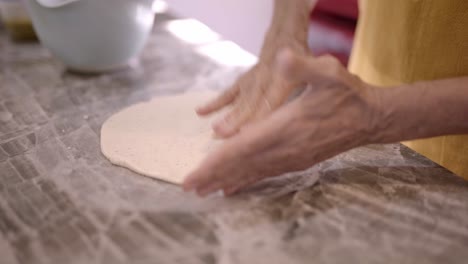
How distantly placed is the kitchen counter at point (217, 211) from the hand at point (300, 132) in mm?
51

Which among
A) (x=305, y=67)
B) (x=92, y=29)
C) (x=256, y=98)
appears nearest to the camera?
(x=305, y=67)

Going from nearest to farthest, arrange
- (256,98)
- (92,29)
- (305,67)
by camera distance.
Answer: (305,67)
(256,98)
(92,29)

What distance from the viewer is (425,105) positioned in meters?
0.75

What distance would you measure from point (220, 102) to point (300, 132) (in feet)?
0.83

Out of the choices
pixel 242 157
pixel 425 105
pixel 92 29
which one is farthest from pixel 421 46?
pixel 92 29

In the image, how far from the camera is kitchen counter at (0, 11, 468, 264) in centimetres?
66

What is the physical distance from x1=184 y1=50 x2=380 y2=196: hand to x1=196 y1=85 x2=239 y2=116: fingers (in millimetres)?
214

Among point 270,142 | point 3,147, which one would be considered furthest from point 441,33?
point 3,147

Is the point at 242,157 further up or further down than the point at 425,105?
further down

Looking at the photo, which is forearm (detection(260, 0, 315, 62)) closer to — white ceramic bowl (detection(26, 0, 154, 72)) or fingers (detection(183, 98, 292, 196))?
fingers (detection(183, 98, 292, 196))

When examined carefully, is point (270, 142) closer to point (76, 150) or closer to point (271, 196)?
point (271, 196)

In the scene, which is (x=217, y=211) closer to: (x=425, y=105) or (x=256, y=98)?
(x=256, y=98)

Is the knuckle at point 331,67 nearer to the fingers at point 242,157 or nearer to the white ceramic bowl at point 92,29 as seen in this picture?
the fingers at point 242,157

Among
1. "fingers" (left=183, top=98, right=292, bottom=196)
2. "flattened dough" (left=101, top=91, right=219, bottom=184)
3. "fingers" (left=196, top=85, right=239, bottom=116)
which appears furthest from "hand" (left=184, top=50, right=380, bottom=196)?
"fingers" (left=196, top=85, right=239, bottom=116)
